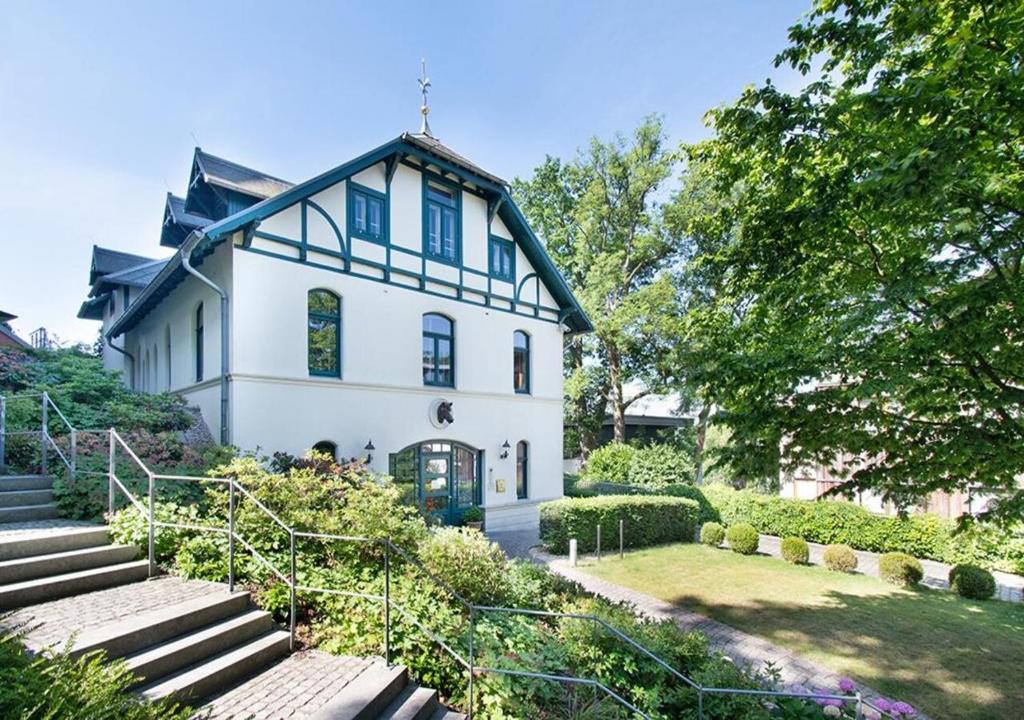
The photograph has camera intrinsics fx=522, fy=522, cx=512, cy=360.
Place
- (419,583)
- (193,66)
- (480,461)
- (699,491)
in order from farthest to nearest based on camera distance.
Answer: (699,491), (480,461), (193,66), (419,583)

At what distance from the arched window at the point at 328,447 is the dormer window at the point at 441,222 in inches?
212

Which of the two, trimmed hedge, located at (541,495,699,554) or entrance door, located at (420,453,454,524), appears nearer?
trimmed hedge, located at (541,495,699,554)

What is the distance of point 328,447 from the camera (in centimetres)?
1183

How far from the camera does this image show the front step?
6633 millimetres

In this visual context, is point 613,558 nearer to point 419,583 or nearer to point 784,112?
point 419,583

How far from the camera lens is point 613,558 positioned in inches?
517

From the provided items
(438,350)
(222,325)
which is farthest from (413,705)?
(438,350)

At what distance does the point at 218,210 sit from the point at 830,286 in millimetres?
13557

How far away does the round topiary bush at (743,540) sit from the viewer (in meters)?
14.3

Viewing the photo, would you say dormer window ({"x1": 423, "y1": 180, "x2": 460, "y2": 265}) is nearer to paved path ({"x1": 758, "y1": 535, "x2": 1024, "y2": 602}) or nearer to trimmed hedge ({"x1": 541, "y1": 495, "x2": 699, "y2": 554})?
trimmed hedge ({"x1": 541, "y1": 495, "x2": 699, "y2": 554})

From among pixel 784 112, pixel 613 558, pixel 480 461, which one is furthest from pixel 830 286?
pixel 480 461

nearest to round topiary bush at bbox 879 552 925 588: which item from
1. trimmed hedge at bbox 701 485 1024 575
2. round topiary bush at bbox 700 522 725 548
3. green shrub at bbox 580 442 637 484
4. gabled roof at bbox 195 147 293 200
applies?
trimmed hedge at bbox 701 485 1024 575

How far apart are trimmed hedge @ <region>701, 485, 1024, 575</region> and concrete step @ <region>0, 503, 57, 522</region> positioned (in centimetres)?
1615

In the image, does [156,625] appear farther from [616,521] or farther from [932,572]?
[932,572]
